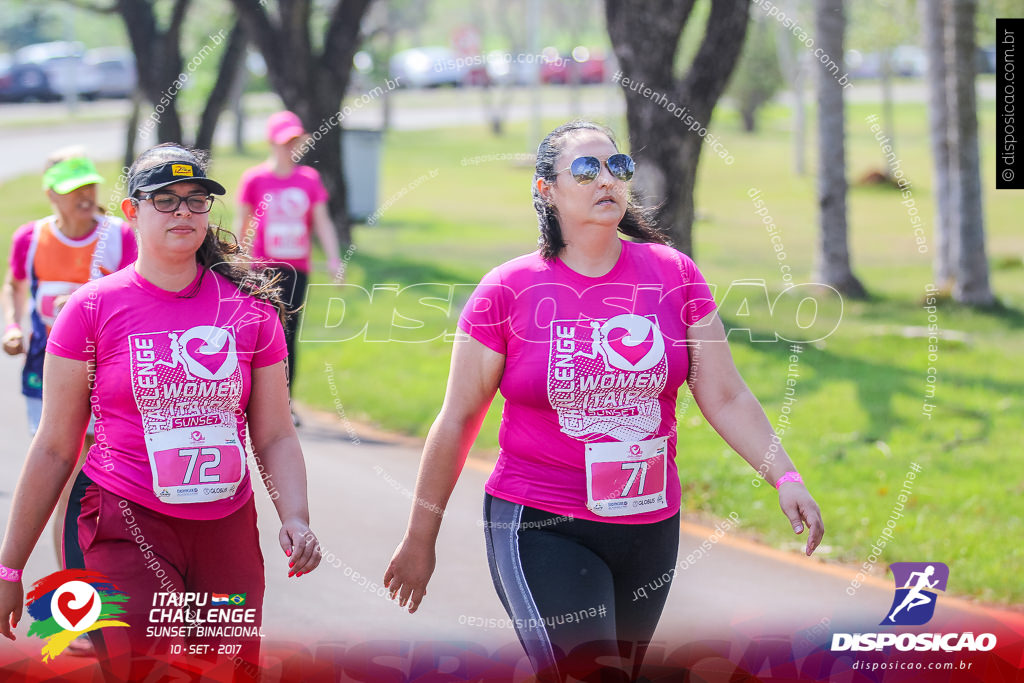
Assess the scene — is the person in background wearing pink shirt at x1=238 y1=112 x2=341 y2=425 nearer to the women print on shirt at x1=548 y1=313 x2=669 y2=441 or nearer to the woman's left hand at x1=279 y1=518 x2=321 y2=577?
the woman's left hand at x1=279 y1=518 x2=321 y2=577

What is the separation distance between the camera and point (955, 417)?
28.2 feet

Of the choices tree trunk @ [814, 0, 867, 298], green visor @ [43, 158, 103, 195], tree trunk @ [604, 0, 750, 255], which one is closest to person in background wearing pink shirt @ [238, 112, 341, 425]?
tree trunk @ [604, 0, 750, 255]

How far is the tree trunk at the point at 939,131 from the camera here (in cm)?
1308

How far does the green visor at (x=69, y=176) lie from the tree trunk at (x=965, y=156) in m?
8.93

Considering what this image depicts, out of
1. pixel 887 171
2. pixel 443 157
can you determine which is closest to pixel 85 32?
pixel 443 157

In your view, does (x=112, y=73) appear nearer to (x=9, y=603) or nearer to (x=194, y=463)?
(x=9, y=603)

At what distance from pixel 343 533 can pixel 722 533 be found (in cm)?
208

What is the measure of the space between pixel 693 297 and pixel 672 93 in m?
6.31

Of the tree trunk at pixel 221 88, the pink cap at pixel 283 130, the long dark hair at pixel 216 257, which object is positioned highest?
the tree trunk at pixel 221 88

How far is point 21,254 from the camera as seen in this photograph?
5.52 meters

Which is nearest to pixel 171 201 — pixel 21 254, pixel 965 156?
pixel 21 254

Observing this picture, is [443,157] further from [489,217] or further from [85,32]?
[85,32]

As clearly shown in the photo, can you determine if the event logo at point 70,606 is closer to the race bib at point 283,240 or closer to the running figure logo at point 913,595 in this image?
the running figure logo at point 913,595

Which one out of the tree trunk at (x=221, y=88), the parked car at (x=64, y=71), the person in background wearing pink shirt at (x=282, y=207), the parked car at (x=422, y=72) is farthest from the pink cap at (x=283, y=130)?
the parked car at (x=422, y=72)
